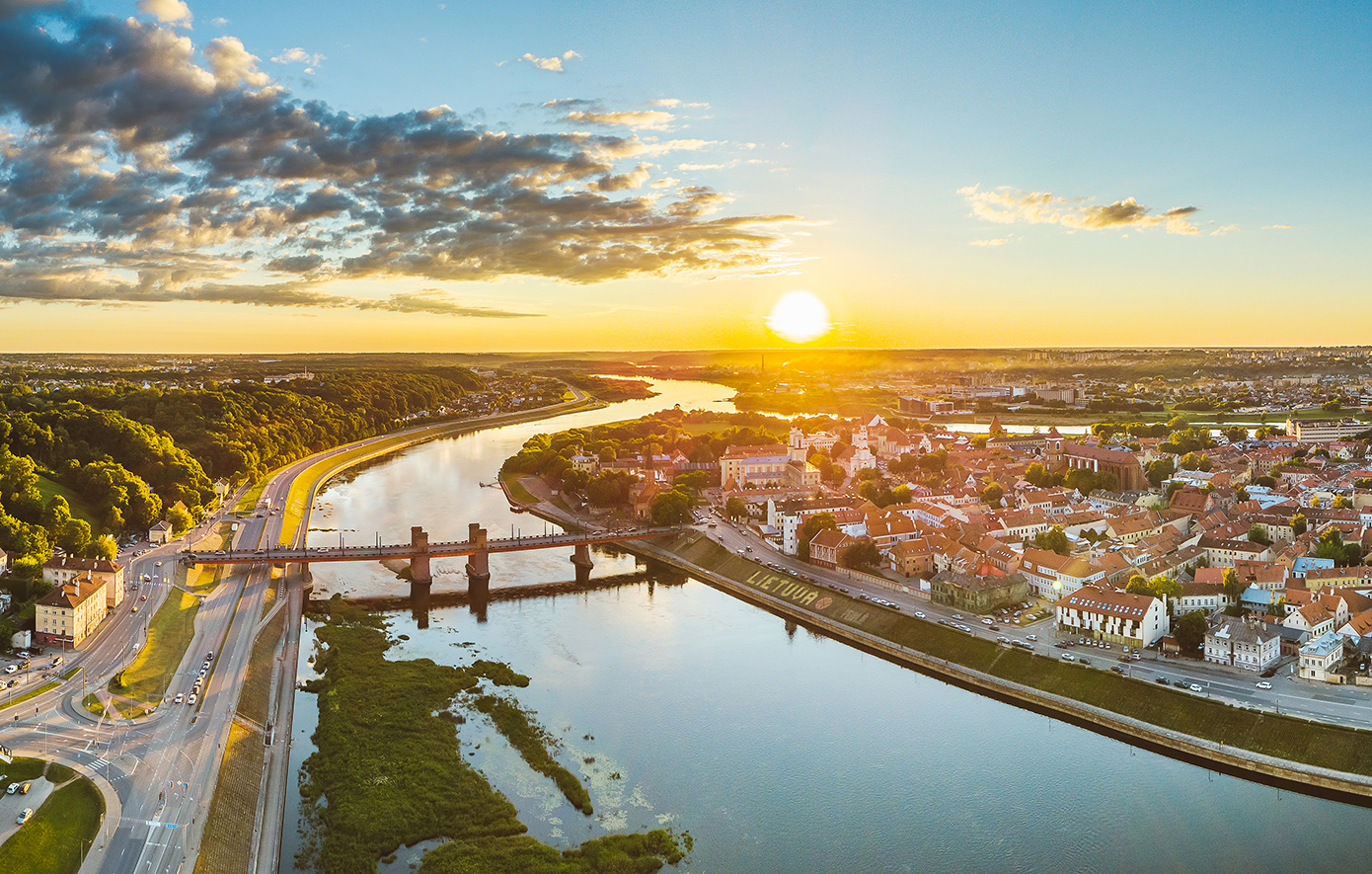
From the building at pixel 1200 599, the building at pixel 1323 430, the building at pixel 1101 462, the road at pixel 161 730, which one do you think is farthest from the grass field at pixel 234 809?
the building at pixel 1323 430

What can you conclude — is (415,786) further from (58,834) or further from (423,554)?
(423,554)

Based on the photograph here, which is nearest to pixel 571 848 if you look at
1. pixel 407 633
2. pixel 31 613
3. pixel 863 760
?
pixel 863 760

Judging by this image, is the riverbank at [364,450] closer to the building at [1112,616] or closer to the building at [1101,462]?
the building at [1112,616]

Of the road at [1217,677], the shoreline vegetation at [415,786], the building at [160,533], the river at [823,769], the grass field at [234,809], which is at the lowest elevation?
the river at [823,769]

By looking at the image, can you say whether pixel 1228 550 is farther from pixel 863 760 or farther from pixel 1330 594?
pixel 863 760

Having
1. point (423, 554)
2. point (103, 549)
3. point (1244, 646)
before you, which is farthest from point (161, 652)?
point (1244, 646)
